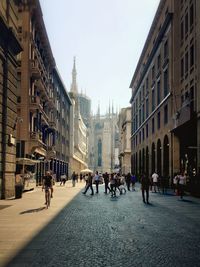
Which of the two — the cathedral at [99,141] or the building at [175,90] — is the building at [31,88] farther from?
the cathedral at [99,141]

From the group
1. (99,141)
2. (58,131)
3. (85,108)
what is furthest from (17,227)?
(85,108)

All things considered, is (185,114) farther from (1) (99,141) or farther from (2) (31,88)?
(1) (99,141)

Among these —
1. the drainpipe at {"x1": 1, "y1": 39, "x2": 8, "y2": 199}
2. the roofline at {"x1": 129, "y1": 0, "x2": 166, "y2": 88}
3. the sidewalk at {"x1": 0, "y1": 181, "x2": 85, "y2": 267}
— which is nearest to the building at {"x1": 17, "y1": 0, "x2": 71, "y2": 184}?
the drainpipe at {"x1": 1, "y1": 39, "x2": 8, "y2": 199}

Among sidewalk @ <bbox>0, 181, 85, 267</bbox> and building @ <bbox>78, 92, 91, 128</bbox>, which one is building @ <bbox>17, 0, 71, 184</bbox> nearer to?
sidewalk @ <bbox>0, 181, 85, 267</bbox>

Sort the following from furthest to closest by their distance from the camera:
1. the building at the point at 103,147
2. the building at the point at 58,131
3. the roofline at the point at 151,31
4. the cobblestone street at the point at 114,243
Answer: the building at the point at 103,147, the building at the point at 58,131, the roofline at the point at 151,31, the cobblestone street at the point at 114,243

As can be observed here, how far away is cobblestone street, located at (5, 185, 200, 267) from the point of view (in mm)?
7574

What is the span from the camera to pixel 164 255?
8148mm

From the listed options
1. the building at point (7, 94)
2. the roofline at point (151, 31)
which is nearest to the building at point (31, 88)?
the building at point (7, 94)

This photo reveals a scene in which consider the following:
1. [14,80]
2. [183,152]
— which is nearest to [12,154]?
[14,80]

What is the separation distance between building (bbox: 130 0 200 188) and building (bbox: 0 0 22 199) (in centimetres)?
1052

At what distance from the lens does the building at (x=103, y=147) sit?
148 metres

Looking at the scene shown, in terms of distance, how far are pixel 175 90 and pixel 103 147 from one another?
112 meters

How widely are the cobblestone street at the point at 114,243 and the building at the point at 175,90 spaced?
53.8 ft

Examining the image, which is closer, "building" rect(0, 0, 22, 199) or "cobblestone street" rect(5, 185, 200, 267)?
"cobblestone street" rect(5, 185, 200, 267)
